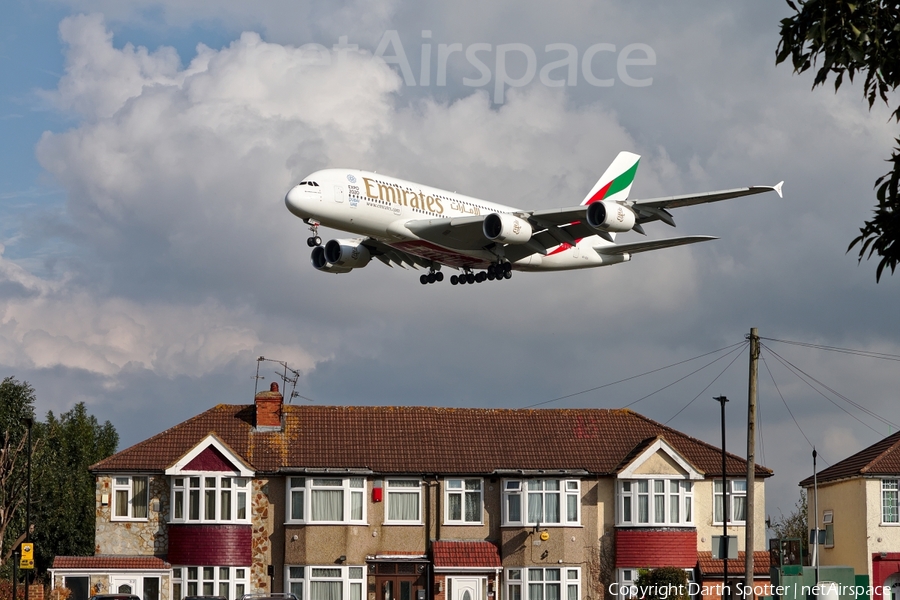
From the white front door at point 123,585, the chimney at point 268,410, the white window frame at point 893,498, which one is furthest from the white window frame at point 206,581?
the white window frame at point 893,498

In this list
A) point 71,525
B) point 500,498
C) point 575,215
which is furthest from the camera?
point 71,525

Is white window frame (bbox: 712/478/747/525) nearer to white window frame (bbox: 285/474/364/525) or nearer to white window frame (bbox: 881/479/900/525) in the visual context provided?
white window frame (bbox: 881/479/900/525)

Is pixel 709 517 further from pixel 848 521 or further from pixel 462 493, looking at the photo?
pixel 462 493

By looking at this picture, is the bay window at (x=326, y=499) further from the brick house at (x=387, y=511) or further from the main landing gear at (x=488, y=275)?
the main landing gear at (x=488, y=275)

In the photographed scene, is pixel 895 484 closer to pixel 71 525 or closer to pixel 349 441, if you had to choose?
Result: pixel 349 441

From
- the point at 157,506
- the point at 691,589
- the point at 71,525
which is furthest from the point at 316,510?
the point at 71,525

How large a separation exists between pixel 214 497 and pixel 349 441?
5.60m

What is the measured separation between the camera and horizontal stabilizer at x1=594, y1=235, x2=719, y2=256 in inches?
2040

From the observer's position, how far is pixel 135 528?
49.6m

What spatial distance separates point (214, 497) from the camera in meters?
49.9

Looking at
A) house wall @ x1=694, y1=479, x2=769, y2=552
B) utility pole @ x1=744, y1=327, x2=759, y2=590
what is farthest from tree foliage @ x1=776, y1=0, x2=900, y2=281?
house wall @ x1=694, y1=479, x2=769, y2=552

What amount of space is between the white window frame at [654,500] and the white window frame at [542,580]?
2.88 metres

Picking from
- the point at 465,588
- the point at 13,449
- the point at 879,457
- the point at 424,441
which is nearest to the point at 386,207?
the point at 424,441

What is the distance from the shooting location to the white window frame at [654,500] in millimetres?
51031
